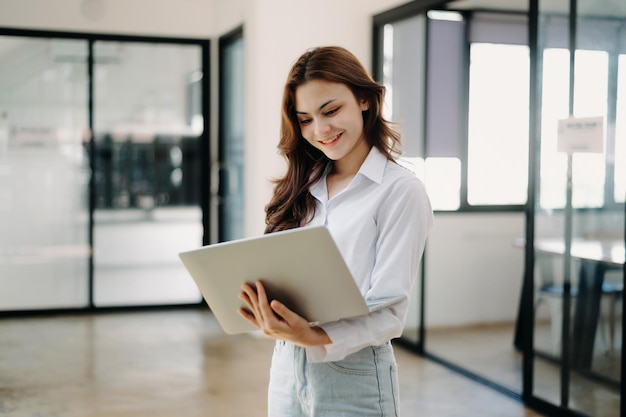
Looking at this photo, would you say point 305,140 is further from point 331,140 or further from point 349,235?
point 349,235

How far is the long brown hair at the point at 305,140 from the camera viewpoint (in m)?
1.49

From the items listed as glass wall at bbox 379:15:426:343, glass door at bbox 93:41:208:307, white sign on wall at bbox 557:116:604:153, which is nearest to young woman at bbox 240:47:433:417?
white sign on wall at bbox 557:116:604:153

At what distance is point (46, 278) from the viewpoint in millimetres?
6500

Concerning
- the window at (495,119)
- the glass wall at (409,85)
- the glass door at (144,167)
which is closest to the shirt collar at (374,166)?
the glass wall at (409,85)

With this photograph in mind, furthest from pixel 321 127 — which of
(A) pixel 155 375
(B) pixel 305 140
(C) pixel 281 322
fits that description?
(A) pixel 155 375

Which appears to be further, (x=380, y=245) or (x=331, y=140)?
(x=331, y=140)

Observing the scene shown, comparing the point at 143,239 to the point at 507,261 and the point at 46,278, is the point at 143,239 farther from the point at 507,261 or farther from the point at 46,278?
the point at 507,261

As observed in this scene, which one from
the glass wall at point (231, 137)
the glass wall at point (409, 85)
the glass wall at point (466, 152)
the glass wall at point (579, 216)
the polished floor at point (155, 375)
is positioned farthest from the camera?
the glass wall at point (231, 137)

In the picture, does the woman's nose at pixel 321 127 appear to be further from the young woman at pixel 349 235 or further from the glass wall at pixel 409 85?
the glass wall at pixel 409 85

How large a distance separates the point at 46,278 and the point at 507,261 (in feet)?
12.6

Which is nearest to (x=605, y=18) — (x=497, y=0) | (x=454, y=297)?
(x=497, y=0)

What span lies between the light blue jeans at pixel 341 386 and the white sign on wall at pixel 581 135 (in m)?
2.43

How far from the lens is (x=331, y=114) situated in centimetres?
150

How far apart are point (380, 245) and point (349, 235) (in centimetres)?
7
